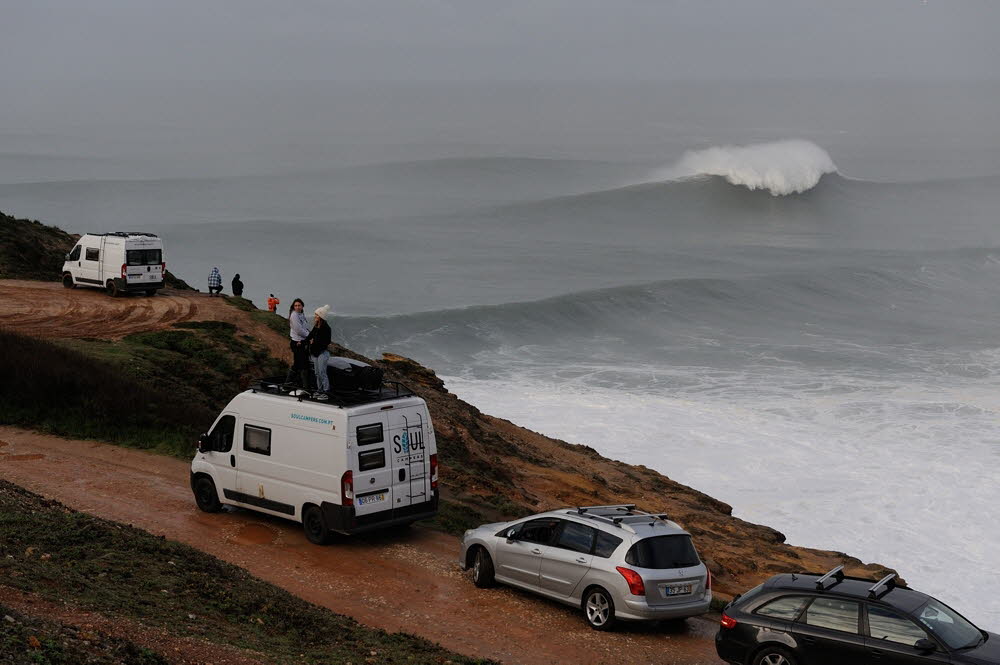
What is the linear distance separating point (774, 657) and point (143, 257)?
2228 cm

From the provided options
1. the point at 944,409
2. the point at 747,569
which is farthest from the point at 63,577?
the point at 944,409

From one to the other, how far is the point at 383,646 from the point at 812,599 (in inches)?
166

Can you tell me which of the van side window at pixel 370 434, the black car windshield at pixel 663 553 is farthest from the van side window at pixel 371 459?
the black car windshield at pixel 663 553

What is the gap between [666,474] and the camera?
88.9 ft

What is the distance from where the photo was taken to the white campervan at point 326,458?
1322 cm

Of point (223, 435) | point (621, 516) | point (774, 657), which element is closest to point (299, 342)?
point (223, 435)

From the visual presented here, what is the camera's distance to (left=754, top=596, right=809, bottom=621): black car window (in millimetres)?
10016

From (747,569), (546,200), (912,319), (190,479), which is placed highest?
(546,200)

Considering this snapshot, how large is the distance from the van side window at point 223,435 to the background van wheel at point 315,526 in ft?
5.34

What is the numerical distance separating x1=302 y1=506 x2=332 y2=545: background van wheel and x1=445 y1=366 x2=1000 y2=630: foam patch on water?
12288 mm

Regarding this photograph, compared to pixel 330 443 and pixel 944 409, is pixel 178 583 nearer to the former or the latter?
pixel 330 443

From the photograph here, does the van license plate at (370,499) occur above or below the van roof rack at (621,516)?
below

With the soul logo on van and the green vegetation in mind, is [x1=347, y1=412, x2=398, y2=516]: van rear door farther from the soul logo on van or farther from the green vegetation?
the green vegetation

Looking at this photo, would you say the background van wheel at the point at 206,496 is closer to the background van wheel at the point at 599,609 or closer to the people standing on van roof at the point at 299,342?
the people standing on van roof at the point at 299,342
